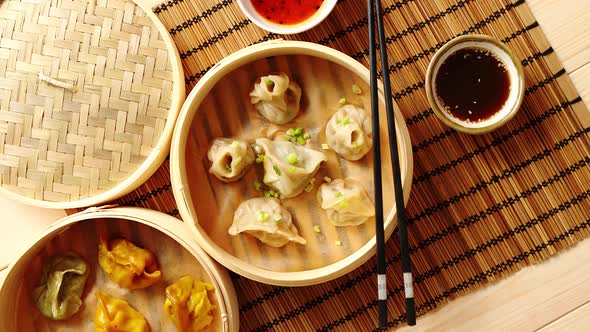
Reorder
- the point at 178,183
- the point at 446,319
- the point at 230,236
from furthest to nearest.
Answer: the point at 446,319 < the point at 230,236 < the point at 178,183

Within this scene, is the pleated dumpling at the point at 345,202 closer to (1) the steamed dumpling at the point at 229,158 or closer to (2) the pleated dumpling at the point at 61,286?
(1) the steamed dumpling at the point at 229,158

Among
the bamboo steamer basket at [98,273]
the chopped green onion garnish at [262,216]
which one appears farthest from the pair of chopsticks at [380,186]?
the bamboo steamer basket at [98,273]

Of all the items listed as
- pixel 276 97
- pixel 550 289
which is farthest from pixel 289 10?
pixel 550 289

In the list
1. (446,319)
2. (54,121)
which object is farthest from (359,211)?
(54,121)

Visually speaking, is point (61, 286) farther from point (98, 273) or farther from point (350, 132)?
point (350, 132)

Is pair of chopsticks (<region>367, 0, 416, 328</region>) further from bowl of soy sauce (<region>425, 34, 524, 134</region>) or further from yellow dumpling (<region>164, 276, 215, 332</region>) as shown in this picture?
yellow dumpling (<region>164, 276, 215, 332</region>)

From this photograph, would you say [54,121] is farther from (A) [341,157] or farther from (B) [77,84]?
(A) [341,157]

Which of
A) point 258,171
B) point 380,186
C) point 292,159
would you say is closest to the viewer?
point 380,186
